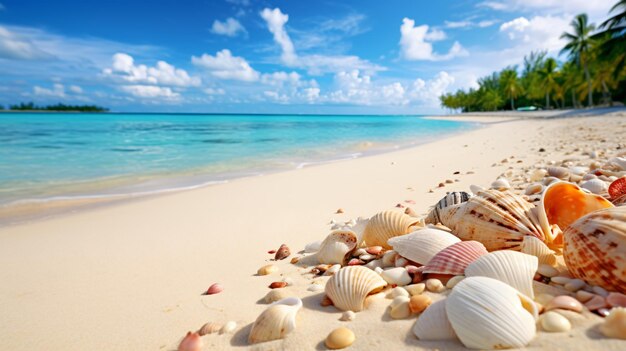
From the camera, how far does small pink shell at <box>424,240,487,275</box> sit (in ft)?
5.66

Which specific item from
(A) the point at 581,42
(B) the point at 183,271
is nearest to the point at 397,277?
(B) the point at 183,271

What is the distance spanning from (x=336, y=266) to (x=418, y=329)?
3.26 ft

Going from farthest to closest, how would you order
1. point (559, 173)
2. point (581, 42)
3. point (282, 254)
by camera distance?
point (581, 42)
point (559, 173)
point (282, 254)

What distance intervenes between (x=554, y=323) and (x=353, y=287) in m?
0.85

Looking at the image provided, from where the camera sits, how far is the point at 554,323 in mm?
1246

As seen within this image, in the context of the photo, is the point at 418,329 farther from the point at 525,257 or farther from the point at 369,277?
the point at 525,257

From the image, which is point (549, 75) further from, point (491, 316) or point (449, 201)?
point (491, 316)

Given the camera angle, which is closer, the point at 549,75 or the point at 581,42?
the point at 581,42

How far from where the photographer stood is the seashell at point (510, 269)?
146 cm

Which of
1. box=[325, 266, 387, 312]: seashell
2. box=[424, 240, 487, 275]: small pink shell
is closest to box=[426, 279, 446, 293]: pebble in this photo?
box=[424, 240, 487, 275]: small pink shell

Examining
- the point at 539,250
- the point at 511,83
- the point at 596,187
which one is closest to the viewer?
the point at 539,250

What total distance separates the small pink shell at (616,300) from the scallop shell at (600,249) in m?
0.05

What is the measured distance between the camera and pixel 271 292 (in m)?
2.01

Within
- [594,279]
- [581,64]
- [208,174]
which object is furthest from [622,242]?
[581,64]
